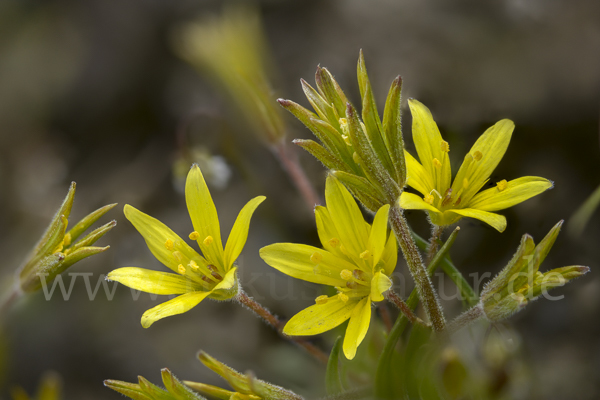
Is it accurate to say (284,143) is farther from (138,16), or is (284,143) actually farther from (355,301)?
(138,16)

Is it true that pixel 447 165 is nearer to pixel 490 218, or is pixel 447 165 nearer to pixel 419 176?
pixel 419 176

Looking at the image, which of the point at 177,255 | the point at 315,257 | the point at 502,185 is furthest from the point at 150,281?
the point at 502,185

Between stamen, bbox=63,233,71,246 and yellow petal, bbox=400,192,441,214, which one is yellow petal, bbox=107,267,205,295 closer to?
stamen, bbox=63,233,71,246

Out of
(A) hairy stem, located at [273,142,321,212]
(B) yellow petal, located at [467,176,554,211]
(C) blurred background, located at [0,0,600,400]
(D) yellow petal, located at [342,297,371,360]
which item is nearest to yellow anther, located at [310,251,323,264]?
(D) yellow petal, located at [342,297,371,360]

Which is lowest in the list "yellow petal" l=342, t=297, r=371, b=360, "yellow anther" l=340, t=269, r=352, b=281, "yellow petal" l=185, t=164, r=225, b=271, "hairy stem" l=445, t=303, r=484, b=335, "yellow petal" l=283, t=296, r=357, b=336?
"hairy stem" l=445, t=303, r=484, b=335

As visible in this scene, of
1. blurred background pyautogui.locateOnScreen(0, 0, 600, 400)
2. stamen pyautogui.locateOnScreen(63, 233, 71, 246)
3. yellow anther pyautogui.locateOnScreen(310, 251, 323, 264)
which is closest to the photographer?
yellow anther pyautogui.locateOnScreen(310, 251, 323, 264)

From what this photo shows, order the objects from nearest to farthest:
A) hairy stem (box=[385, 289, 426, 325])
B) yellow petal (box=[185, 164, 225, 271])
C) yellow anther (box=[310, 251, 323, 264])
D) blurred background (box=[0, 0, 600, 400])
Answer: hairy stem (box=[385, 289, 426, 325]), yellow anther (box=[310, 251, 323, 264]), yellow petal (box=[185, 164, 225, 271]), blurred background (box=[0, 0, 600, 400])

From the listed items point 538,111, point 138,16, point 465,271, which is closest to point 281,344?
point 465,271
